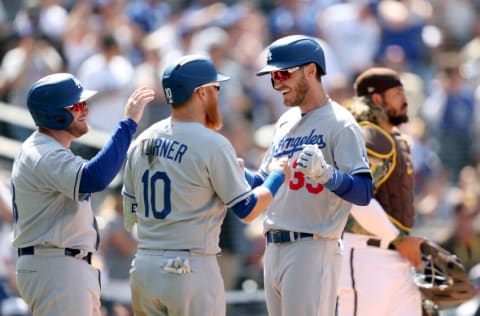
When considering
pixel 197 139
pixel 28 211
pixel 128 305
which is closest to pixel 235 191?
pixel 197 139

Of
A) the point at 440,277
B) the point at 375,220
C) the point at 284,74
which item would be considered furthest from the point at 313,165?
the point at 440,277

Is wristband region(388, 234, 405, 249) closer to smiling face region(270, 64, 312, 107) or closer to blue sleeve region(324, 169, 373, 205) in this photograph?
blue sleeve region(324, 169, 373, 205)

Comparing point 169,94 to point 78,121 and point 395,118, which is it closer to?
point 78,121

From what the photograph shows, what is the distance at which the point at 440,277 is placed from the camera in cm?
754

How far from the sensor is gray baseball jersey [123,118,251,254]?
18.9 ft

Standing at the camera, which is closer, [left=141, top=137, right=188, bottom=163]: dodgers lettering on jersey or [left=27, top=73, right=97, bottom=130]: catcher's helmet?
[left=141, top=137, right=188, bottom=163]: dodgers lettering on jersey

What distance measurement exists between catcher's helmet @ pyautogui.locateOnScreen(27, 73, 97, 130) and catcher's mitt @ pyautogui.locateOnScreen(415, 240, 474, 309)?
262cm

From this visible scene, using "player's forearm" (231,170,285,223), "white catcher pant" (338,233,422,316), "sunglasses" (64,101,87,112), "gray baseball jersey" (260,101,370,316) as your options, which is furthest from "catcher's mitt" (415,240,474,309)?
"sunglasses" (64,101,87,112)

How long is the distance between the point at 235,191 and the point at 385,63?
23.9 feet

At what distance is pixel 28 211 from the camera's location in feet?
20.0

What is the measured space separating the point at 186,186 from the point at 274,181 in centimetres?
47

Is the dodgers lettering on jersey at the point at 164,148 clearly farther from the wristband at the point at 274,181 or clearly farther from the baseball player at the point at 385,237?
the baseball player at the point at 385,237

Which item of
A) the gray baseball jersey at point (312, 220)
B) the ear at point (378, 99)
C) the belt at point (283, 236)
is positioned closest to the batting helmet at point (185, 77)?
the gray baseball jersey at point (312, 220)

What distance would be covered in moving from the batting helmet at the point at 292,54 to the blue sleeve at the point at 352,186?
681 millimetres
